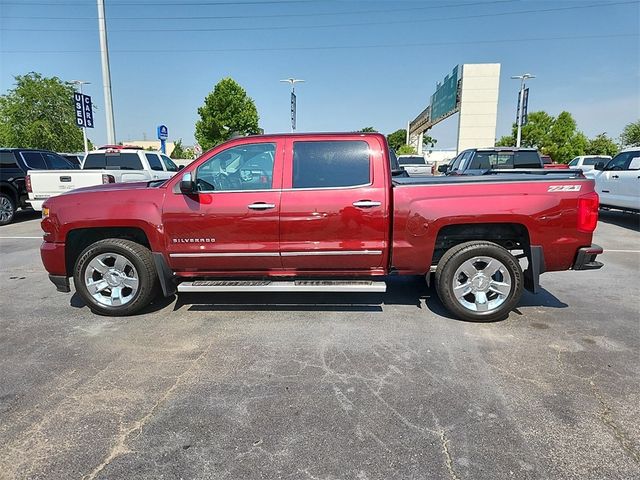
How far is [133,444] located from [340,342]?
1.93m

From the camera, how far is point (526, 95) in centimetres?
3183

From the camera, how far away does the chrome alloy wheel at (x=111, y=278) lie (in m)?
4.52

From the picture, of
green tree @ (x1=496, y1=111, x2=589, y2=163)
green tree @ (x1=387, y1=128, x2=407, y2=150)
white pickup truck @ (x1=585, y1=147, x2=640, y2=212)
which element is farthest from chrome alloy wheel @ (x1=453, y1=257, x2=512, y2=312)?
green tree @ (x1=387, y1=128, x2=407, y2=150)

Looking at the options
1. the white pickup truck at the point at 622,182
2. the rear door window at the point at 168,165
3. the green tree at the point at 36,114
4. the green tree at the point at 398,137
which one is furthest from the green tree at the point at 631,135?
the green tree at the point at 398,137

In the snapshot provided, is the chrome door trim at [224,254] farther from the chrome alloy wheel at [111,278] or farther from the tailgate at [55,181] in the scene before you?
the tailgate at [55,181]

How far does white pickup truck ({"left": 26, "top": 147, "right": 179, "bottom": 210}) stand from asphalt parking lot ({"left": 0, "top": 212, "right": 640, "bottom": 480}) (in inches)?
219

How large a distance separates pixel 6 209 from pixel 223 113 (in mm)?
27105

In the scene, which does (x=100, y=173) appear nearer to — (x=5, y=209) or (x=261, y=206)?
(x=5, y=209)

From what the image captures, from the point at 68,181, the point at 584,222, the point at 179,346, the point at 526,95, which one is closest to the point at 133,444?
the point at 179,346

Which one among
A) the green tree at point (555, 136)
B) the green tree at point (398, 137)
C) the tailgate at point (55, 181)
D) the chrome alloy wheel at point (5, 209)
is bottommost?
the chrome alloy wheel at point (5, 209)

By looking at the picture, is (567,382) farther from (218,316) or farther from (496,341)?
(218,316)

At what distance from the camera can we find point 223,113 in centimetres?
3662

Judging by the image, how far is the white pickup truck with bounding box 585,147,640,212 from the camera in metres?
10.2

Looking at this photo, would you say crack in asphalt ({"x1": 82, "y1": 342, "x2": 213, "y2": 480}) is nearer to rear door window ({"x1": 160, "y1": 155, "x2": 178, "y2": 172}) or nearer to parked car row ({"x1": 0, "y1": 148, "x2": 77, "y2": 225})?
parked car row ({"x1": 0, "y1": 148, "x2": 77, "y2": 225})
